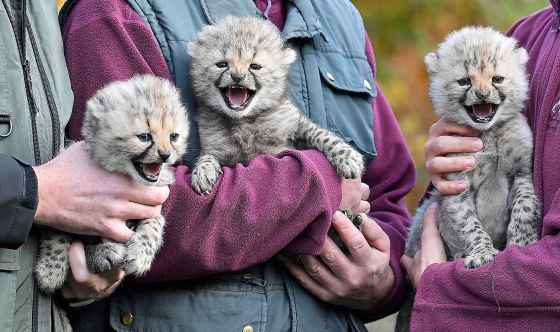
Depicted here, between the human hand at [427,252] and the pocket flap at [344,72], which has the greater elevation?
the pocket flap at [344,72]

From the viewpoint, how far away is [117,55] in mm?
3539

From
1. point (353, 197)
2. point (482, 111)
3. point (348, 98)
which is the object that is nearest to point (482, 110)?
point (482, 111)

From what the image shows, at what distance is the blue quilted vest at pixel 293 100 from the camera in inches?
140

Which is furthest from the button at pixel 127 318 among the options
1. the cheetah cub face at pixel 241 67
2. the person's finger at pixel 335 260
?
the cheetah cub face at pixel 241 67

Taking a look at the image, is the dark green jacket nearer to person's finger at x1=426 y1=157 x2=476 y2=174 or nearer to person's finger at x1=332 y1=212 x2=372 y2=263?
person's finger at x1=332 y1=212 x2=372 y2=263

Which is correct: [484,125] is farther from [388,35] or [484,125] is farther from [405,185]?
[388,35]

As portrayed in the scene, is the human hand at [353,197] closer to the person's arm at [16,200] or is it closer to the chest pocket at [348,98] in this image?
the chest pocket at [348,98]

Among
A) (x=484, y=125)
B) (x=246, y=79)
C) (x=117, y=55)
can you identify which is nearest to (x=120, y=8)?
(x=117, y=55)

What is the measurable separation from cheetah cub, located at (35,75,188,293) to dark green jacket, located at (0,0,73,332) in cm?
9

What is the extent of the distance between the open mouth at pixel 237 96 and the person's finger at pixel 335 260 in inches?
27.5

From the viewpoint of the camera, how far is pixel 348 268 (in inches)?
152

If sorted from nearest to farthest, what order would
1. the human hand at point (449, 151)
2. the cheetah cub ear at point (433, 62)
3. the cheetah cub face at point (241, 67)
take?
the cheetah cub face at point (241, 67) → the human hand at point (449, 151) → the cheetah cub ear at point (433, 62)

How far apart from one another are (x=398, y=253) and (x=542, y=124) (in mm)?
981

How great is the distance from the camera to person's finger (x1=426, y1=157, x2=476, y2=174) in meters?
3.98
